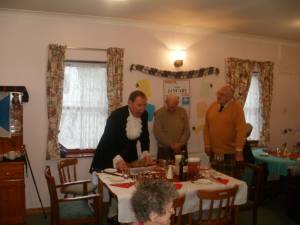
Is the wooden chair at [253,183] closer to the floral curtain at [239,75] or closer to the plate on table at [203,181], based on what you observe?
the plate on table at [203,181]

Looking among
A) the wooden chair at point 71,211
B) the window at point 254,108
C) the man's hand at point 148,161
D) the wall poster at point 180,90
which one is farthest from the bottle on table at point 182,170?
the window at point 254,108

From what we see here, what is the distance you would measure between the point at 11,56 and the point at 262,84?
382 centimetres

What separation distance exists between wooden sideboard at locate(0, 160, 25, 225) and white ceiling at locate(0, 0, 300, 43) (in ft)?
5.91

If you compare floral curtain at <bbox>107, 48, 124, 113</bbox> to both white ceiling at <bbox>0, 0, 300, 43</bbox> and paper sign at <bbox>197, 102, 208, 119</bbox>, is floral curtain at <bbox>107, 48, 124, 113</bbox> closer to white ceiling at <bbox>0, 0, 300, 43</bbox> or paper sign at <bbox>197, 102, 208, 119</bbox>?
white ceiling at <bbox>0, 0, 300, 43</bbox>

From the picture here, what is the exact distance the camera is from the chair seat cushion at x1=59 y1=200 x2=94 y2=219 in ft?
9.39

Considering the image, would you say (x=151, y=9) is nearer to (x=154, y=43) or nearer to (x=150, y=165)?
(x=154, y=43)

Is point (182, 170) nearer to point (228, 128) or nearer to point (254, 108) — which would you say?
point (228, 128)

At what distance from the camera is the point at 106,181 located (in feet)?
9.22

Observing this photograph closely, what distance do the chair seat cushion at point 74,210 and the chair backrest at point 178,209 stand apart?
82cm

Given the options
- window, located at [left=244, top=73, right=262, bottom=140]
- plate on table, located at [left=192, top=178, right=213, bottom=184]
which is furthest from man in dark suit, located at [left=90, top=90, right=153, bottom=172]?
window, located at [left=244, top=73, right=262, bottom=140]

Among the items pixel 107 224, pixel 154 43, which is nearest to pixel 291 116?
pixel 154 43

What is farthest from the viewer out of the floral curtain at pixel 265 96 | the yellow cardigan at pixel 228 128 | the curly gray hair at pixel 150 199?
the floral curtain at pixel 265 96

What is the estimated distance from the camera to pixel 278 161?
4281mm

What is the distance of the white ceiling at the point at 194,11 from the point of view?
360 cm
